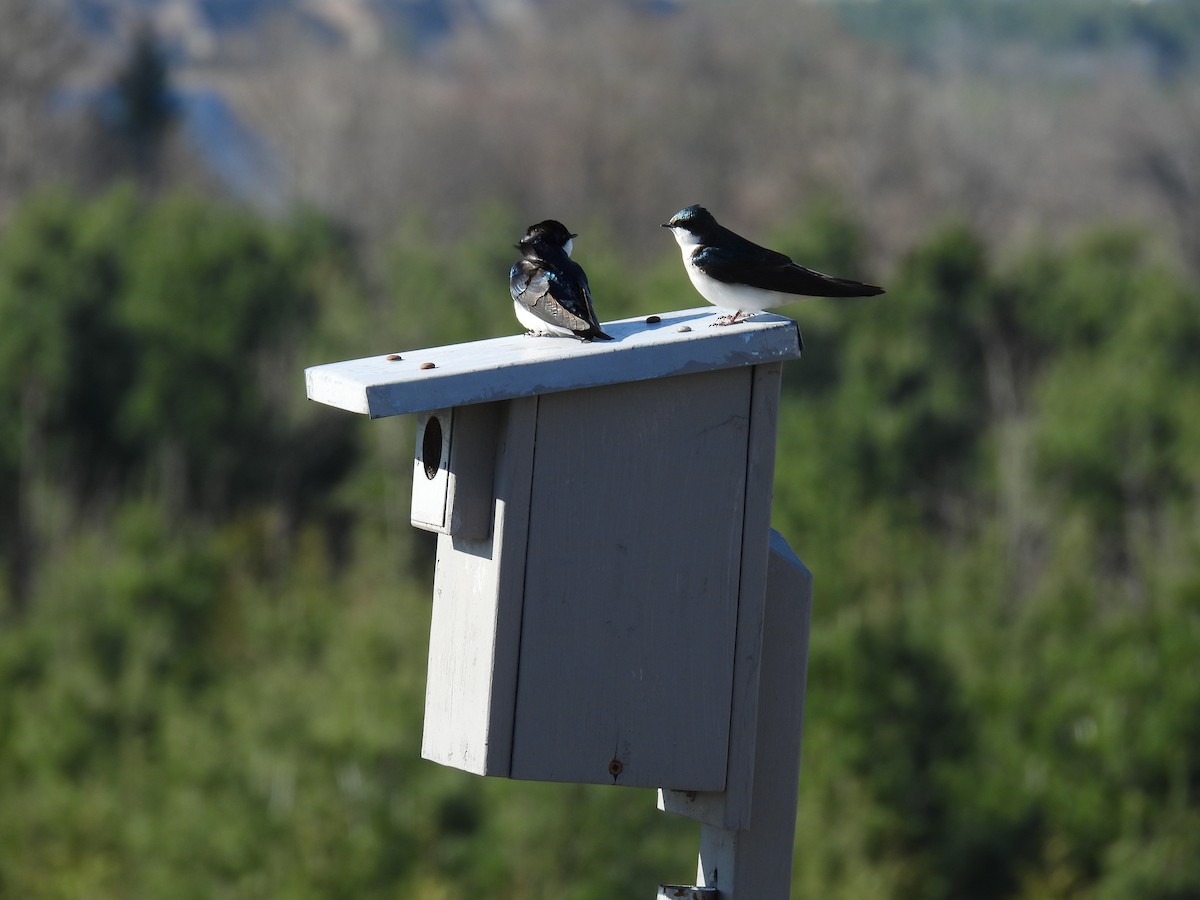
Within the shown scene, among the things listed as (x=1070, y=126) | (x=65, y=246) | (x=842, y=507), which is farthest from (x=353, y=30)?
(x=842, y=507)

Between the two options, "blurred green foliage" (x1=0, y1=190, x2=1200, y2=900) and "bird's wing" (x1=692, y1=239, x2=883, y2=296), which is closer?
"bird's wing" (x1=692, y1=239, x2=883, y2=296)

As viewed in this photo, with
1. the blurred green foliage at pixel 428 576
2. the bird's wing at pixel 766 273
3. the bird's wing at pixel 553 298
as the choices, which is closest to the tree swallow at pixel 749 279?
the bird's wing at pixel 766 273

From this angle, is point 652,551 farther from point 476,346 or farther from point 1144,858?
point 1144,858

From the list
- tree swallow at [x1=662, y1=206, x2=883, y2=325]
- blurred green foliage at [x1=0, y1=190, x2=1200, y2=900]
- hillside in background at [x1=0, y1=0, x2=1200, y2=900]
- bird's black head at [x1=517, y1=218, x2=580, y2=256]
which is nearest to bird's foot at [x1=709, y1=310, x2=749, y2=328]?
tree swallow at [x1=662, y1=206, x2=883, y2=325]

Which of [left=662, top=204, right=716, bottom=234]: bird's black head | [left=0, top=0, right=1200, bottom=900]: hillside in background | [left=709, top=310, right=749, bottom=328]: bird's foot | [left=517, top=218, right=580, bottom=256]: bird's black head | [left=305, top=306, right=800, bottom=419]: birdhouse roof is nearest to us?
[left=305, top=306, right=800, bottom=419]: birdhouse roof

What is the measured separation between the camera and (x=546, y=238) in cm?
363

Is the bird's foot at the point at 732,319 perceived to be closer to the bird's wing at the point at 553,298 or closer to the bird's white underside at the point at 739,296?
the bird's white underside at the point at 739,296

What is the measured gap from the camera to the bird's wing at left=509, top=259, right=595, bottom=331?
10.3ft

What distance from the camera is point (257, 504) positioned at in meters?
32.5

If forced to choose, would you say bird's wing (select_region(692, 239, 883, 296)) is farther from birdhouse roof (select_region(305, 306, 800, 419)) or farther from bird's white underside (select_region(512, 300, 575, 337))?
bird's white underside (select_region(512, 300, 575, 337))

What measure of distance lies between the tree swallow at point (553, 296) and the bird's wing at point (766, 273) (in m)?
0.24

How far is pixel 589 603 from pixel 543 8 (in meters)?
73.8

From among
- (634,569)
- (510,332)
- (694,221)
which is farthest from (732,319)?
(510,332)

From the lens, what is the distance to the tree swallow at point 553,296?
3129 mm
